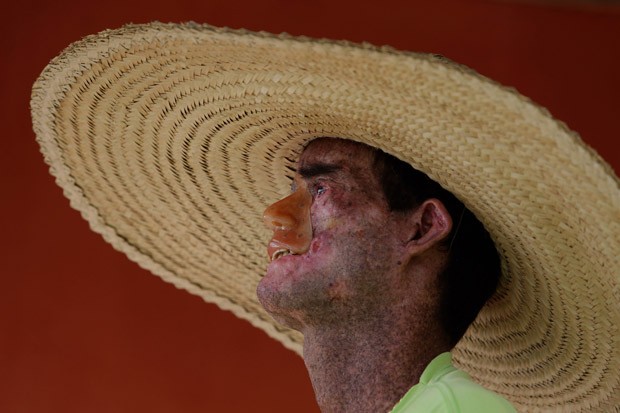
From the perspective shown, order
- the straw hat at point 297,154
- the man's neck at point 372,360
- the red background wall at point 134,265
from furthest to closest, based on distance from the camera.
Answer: the red background wall at point 134,265, the man's neck at point 372,360, the straw hat at point 297,154

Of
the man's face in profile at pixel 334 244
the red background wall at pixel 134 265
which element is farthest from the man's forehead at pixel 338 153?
the red background wall at pixel 134 265

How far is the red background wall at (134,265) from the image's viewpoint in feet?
8.66

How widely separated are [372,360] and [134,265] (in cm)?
104

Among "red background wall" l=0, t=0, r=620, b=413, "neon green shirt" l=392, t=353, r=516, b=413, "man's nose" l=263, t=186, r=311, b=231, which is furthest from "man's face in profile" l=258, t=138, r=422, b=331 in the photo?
"red background wall" l=0, t=0, r=620, b=413

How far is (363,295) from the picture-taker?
1.79 metres

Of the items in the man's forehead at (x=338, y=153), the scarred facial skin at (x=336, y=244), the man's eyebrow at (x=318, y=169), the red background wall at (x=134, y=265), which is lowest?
the red background wall at (x=134, y=265)

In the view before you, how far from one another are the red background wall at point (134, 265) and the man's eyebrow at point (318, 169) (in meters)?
0.86

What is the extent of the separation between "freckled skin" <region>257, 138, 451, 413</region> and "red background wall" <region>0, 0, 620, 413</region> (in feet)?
2.99

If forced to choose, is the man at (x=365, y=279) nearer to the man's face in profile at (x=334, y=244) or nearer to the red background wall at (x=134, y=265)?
the man's face in profile at (x=334, y=244)

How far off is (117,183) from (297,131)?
37 cm

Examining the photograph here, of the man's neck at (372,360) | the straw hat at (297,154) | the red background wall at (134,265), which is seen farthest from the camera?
the red background wall at (134,265)

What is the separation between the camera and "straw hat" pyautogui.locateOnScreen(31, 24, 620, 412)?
63.1 inches

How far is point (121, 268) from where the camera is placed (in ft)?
8.87

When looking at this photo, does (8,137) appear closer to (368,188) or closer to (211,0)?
(211,0)
